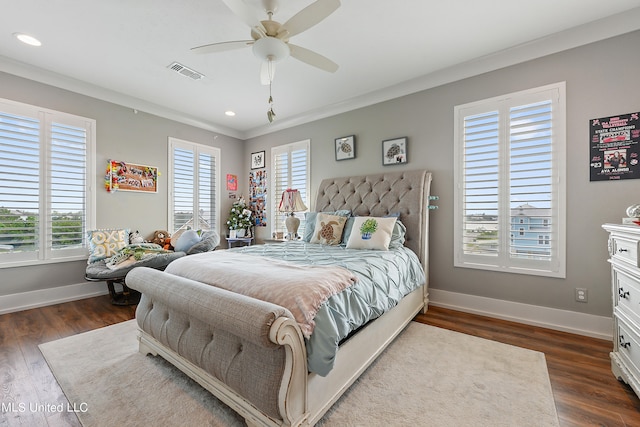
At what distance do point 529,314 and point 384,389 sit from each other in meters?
1.96

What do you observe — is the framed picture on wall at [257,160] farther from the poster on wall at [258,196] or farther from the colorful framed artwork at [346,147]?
the colorful framed artwork at [346,147]

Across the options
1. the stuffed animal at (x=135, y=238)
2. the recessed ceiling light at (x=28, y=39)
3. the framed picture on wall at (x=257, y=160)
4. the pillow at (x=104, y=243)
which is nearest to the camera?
the recessed ceiling light at (x=28, y=39)

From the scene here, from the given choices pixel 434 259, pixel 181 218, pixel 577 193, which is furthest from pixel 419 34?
pixel 181 218

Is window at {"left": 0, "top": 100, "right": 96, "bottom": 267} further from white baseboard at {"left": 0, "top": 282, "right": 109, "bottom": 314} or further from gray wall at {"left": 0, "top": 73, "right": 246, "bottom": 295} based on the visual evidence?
white baseboard at {"left": 0, "top": 282, "right": 109, "bottom": 314}

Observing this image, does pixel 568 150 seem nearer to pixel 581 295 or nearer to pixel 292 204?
pixel 581 295

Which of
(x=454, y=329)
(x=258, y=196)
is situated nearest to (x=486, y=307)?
(x=454, y=329)

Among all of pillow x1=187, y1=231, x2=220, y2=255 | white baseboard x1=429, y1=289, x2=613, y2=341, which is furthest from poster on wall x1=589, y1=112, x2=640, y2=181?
pillow x1=187, y1=231, x2=220, y2=255

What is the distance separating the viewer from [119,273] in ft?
10.1

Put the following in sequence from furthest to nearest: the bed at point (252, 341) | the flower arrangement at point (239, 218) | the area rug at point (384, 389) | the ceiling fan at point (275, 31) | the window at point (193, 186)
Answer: the flower arrangement at point (239, 218), the window at point (193, 186), the ceiling fan at point (275, 31), the area rug at point (384, 389), the bed at point (252, 341)

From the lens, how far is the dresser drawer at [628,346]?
1.49m

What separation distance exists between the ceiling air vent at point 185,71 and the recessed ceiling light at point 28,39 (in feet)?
3.71

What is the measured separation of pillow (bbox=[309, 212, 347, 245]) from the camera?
3.13m

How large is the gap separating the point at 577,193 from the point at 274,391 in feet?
9.89

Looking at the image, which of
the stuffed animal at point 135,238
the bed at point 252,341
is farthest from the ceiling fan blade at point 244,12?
the stuffed animal at point 135,238
